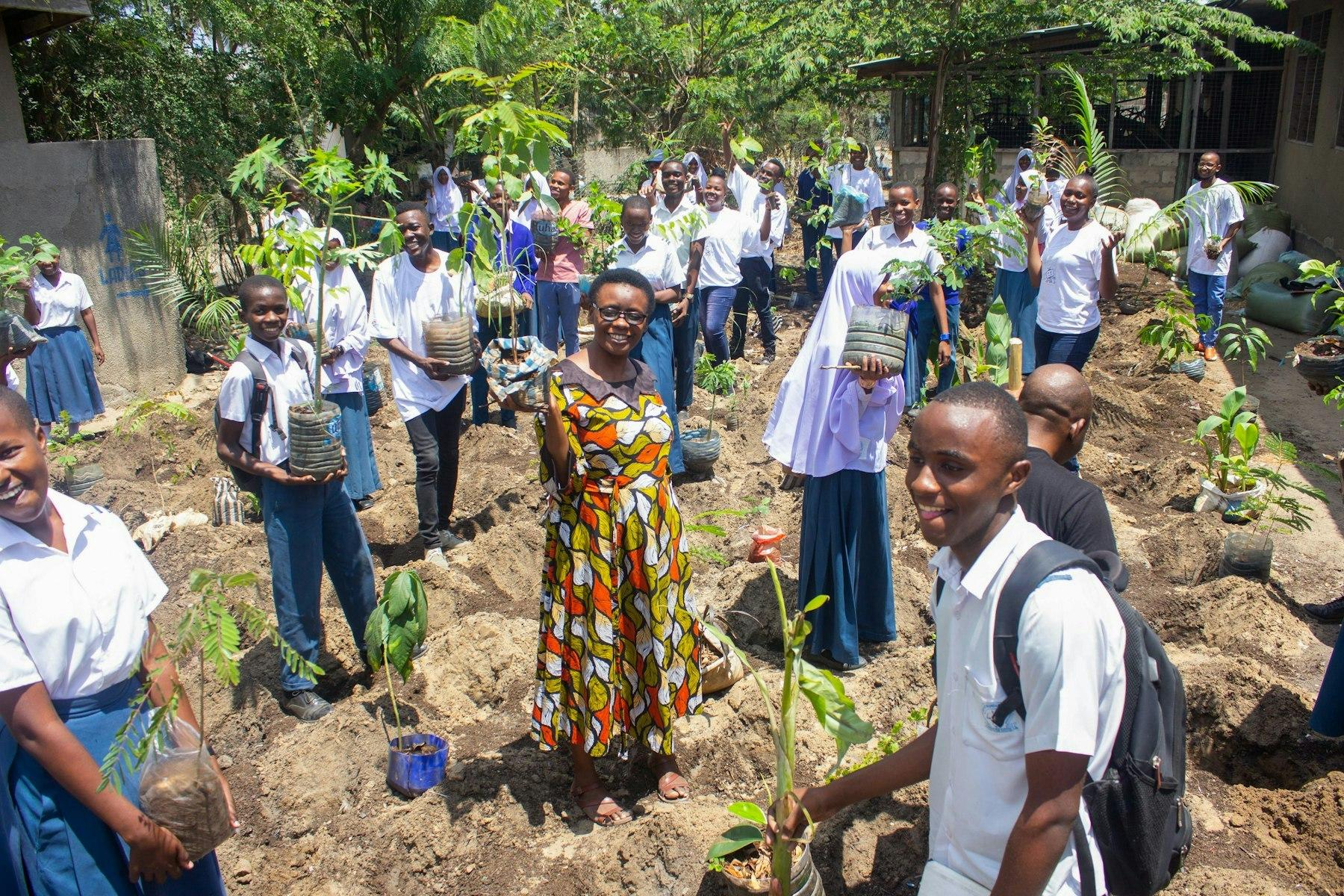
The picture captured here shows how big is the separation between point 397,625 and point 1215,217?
8627 mm

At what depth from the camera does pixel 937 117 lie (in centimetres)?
1208

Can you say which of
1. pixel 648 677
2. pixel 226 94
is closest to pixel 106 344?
pixel 226 94

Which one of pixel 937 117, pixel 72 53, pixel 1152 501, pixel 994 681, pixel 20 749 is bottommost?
pixel 1152 501

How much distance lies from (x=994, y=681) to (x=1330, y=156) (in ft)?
44.3

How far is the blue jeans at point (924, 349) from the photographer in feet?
24.4

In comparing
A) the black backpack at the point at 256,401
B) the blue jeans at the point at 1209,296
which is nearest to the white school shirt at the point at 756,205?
the blue jeans at the point at 1209,296

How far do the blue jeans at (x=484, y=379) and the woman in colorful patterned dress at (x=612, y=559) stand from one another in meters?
3.61

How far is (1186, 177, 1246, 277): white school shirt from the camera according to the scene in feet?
30.3

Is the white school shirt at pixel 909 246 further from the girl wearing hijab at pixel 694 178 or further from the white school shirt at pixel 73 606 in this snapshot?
the white school shirt at pixel 73 606

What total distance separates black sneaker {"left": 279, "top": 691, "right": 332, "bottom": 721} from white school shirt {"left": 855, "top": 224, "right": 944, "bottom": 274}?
Result: 3.45 m

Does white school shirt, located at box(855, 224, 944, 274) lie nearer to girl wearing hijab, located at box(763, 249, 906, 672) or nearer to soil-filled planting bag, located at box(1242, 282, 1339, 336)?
girl wearing hijab, located at box(763, 249, 906, 672)

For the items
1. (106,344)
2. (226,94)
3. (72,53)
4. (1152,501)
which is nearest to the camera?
(1152,501)

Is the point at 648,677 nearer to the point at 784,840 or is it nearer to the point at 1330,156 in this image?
the point at 784,840

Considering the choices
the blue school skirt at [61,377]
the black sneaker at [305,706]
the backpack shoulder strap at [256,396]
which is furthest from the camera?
the blue school skirt at [61,377]
